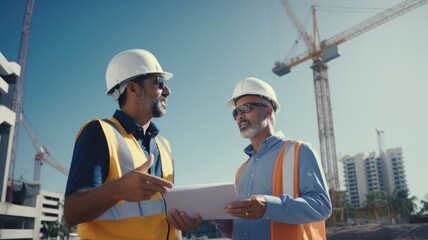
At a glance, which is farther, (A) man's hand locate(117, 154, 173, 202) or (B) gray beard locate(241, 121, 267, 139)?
(B) gray beard locate(241, 121, 267, 139)

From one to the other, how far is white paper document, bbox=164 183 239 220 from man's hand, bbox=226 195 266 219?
0.13 ft

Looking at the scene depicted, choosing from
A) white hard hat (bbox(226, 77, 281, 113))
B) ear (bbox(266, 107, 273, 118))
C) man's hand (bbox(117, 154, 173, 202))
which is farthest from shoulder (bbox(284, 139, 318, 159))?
man's hand (bbox(117, 154, 173, 202))

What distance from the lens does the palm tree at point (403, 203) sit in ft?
241

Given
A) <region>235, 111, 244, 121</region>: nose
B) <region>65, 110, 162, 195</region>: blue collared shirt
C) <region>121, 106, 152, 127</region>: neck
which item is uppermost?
<region>235, 111, 244, 121</region>: nose

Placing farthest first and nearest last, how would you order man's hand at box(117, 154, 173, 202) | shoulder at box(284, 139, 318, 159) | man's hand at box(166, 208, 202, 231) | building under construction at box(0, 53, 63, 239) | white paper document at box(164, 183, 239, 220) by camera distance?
building under construction at box(0, 53, 63, 239) < shoulder at box(284, 139, 318, 159) < man's hand at box(166, 208, 202, 231) < white paper document at box(164, 183, 239, 220) < man's hand at box(117, 154, 173, 202)

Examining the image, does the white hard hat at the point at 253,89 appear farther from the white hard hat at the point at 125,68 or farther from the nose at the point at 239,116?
the white hard hat at the point at 125,68

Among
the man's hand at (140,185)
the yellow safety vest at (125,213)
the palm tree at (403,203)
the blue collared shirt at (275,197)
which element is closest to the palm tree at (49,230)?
the palm tree at (403,203)

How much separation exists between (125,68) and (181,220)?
3.93 ft

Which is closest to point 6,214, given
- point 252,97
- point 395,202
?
point 252,97

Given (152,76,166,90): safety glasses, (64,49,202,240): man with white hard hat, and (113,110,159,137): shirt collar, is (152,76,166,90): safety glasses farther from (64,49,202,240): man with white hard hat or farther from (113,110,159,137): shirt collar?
(113,110,159,137): shirt collar

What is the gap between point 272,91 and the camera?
146 inches

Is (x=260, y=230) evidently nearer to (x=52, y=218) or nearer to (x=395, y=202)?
(x=395, y=202)

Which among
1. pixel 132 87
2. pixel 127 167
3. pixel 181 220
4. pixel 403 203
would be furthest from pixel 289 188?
pixel 403 203

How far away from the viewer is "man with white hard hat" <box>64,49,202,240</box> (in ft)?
5.67
